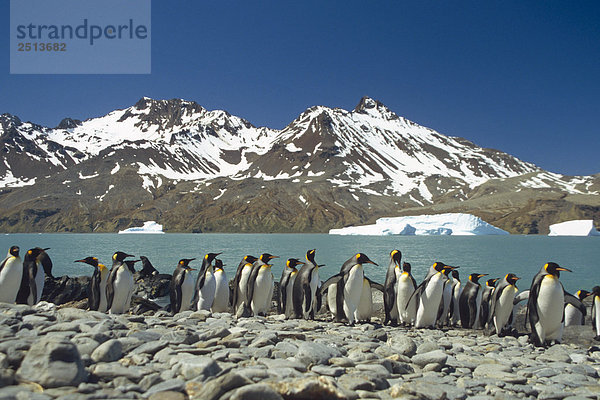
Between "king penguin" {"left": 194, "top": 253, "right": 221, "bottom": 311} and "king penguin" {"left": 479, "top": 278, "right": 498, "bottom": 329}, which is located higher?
"king penguin" {"left": 194, "top": 253, "right": 221, "bottom": 311}

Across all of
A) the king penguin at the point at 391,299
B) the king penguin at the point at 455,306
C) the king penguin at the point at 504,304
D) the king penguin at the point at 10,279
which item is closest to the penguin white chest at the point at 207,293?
the king penguin at the point at 10,279

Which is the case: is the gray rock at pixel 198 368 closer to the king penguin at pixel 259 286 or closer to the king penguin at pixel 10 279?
the king penguin at pixel 259 286

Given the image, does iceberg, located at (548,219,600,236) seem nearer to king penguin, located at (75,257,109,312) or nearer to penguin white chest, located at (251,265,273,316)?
penguin white chest, located at (251,265,273,316)

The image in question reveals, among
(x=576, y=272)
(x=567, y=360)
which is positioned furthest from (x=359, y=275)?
(x=576, y=272)

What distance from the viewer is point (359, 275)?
37.2 ft

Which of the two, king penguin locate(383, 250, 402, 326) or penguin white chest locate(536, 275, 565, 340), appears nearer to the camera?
penguin white chest locate(536, 275, 565, 340)

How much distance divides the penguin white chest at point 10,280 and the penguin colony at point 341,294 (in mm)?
21

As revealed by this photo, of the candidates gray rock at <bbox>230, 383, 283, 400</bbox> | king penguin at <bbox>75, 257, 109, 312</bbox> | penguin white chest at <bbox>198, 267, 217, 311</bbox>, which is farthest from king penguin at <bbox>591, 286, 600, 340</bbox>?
king penguin at <bbox>75, 257, 109, 312</bbox>

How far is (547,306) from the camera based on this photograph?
9.98 meters

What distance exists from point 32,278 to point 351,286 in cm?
841

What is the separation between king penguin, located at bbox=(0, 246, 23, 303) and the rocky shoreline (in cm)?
337

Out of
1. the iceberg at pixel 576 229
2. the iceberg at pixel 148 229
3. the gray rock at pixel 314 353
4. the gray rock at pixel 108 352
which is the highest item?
the iceberg at pixel 148 229

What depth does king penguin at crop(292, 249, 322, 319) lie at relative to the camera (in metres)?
12.0

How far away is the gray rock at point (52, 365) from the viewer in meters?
4.07
